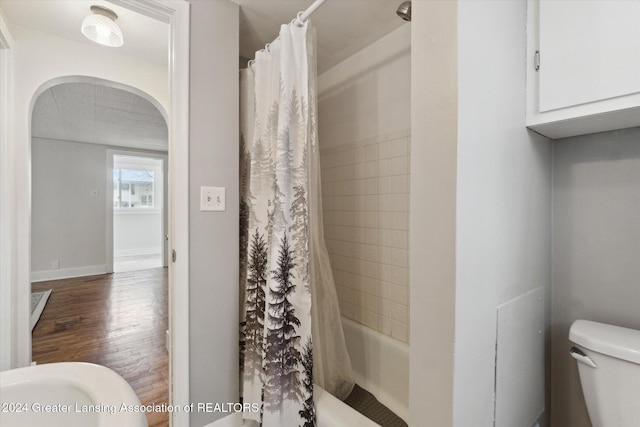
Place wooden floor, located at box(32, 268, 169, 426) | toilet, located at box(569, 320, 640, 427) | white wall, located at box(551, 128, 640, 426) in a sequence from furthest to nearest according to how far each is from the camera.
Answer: wooden floor, located at box(32, 268, 169, 426), white wall, located at box(551, 128, 640, 426), toilet, located at box(569, 320, 640, 427)

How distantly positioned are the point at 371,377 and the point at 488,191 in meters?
1.39

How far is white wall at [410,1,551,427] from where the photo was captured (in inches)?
27.3

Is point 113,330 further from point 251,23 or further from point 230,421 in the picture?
point 251,23

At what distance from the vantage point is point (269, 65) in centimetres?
141

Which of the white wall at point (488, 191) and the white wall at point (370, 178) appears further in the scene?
the white wall at point (370, 178)

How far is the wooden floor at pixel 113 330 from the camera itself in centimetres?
196

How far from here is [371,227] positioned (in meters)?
1.84

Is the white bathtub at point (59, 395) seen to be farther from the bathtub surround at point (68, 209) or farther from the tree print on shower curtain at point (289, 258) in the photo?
the bathtub surround at point (68, 209)

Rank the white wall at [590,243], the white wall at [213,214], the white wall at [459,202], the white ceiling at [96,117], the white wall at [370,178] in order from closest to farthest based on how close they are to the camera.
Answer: the white wall at [459,202], the white wall at [590,243], the white wall at [213,214], the white wall at [370,178], the white ceiling at [96,117]

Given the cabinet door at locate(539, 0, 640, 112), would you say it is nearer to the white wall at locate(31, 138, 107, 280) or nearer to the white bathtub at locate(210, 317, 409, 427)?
the white bathtub at locate(210, 317, 409, 427)

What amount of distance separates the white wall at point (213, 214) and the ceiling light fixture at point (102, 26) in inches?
22.2

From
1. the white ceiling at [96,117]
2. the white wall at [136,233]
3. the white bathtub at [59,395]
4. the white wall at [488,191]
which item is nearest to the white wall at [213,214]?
the white bathtub at [59,395]

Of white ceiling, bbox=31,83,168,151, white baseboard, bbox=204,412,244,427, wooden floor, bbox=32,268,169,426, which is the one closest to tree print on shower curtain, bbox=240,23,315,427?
white baseboard, bbox=204,412,244,427

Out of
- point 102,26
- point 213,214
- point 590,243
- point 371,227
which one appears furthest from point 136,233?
point 590,243
